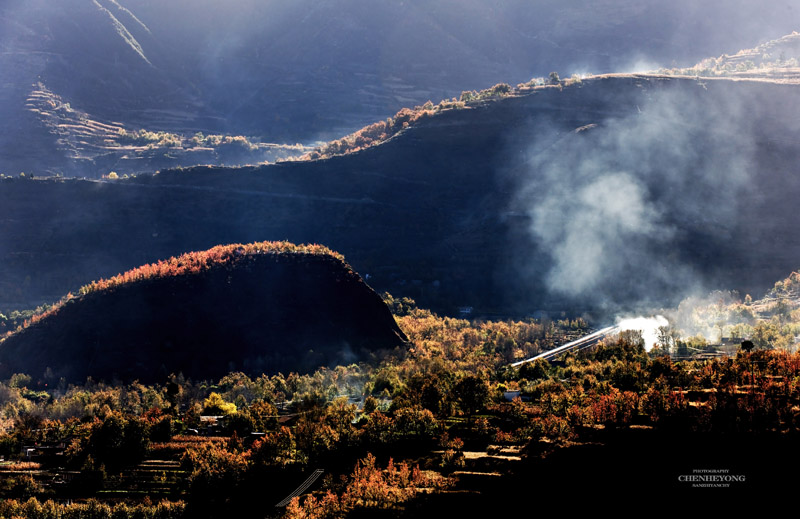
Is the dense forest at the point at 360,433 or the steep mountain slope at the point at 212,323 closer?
the dense forest at the point at 360,433

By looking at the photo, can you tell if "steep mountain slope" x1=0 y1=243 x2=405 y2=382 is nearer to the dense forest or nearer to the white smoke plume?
the dense forest

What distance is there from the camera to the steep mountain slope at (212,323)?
137 meters

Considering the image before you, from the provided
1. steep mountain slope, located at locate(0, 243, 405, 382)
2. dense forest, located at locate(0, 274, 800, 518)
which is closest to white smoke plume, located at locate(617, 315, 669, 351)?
dense forest, located at locate(0, 274, 800, 518)

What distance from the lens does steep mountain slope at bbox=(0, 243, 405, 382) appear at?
449 feet

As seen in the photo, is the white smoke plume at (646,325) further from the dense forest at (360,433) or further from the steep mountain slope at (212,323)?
the steep mountain slope at (212,323)

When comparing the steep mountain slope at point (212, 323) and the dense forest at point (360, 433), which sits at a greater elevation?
the steep mountain slope at point (212, 323)

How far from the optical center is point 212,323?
146 metres

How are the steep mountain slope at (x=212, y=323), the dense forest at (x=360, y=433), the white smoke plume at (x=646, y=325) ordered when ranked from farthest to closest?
1. the white smoke plume at (x=646, y=325)
2. the steep mountain slope at (x=212, y=323)
3. the dense forest at (x=360, y=433)

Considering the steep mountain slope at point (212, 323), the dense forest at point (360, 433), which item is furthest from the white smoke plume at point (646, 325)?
the steep mountain slope at point (212, 323)

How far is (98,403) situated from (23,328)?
43.3 meters

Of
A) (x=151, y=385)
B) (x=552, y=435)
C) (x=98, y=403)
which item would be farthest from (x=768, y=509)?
(x=151, y=385)

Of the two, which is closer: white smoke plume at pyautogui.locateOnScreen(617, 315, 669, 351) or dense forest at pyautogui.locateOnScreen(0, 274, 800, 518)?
dense forest at pyautogui.locateOnScreen(0, 274, 800, 518)

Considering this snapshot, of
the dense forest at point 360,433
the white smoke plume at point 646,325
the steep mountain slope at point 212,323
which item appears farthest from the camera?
the white smoke plume at point 646,325

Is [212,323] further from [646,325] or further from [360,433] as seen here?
[646,325]
